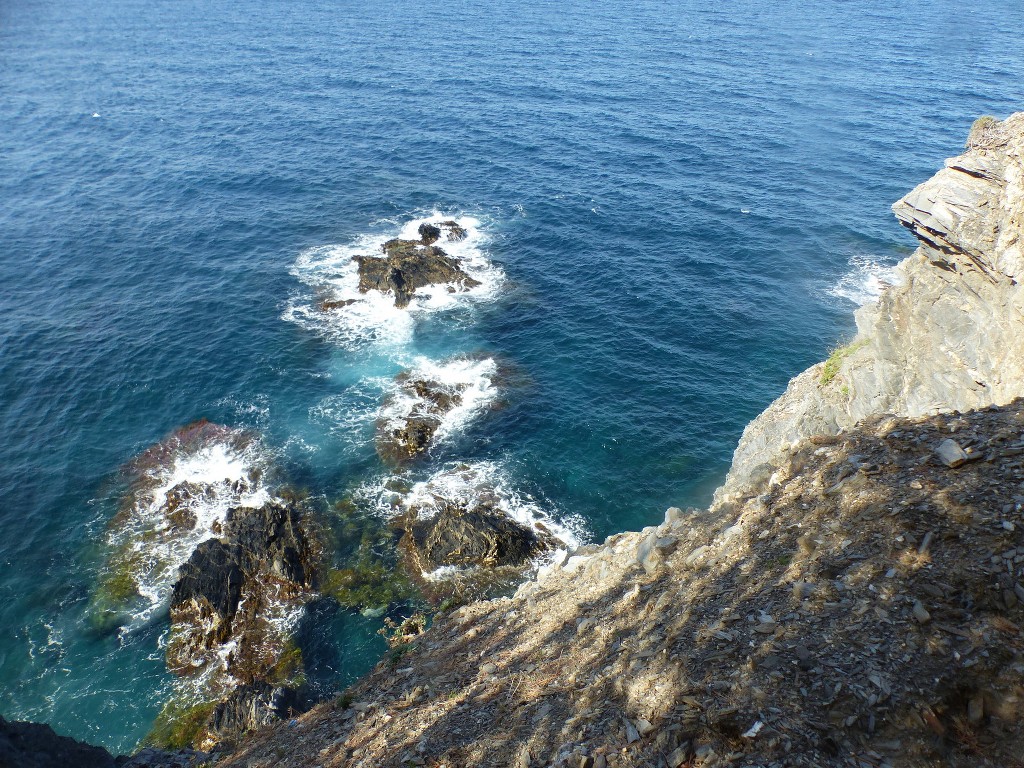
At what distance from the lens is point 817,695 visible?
474 inches

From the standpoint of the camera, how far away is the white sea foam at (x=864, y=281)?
60.0 metres

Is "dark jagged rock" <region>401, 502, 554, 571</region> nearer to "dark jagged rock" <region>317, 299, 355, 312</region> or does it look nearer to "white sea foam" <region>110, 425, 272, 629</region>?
"white sea foam" <region>110, 425, 272, 629</region>

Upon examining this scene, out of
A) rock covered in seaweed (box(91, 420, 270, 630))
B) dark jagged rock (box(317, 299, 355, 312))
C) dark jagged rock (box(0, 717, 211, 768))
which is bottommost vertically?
rock covered in seaweed (box(91, 420, 270, 630))

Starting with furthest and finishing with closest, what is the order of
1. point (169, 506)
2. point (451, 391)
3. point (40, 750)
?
point (451, 391) → point (169, 506) → point (40, 750)

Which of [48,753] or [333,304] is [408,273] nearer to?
[333,304]

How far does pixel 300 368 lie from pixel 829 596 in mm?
47449

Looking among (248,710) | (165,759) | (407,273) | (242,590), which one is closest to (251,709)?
(248,710)

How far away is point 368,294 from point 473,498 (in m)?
29.3

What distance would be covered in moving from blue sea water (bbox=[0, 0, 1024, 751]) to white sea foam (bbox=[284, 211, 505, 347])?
0.57 m

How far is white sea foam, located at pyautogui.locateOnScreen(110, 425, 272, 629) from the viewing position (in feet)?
125

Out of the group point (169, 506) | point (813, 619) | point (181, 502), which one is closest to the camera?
point (813, 619)

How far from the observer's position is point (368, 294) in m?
62.4

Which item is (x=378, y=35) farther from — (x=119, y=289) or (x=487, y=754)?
(x=487, y=754)

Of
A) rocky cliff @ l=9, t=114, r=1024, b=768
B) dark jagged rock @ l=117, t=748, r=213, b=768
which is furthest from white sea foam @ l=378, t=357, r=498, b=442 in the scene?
dark jagged rock @ l=117, t=748, r=213, b=768
